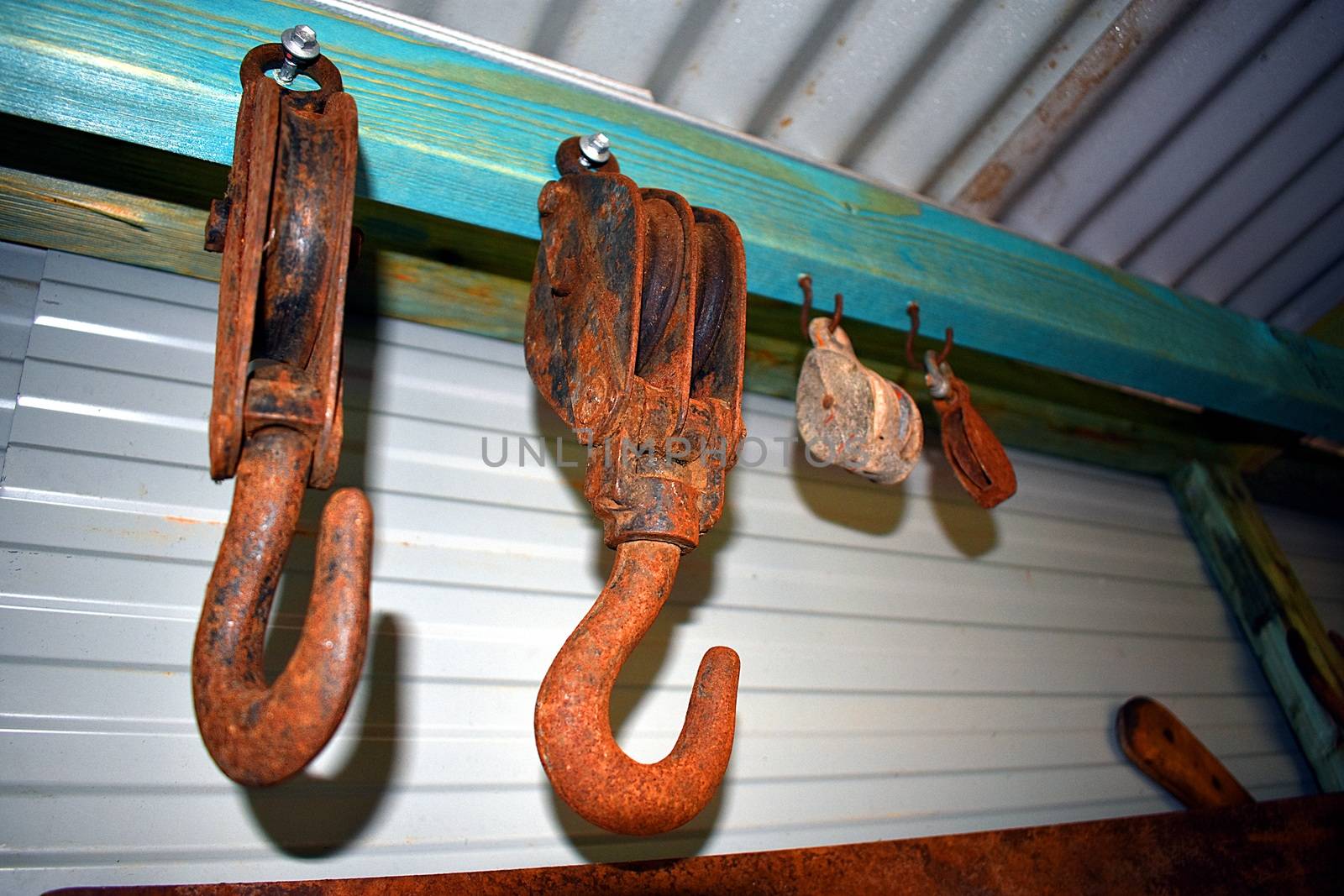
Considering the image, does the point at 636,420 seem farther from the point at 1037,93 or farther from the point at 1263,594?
the point at 1263,594

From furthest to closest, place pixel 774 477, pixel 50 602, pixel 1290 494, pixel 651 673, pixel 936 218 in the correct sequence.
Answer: pixel 1290 494, pixel 774 477, pixel 651 673, pixel 936 218, pixel 50 602

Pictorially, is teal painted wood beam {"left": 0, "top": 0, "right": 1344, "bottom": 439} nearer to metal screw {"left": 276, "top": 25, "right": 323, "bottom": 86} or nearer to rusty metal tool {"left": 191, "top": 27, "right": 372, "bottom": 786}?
metal screw {"left": 276, "top": 25, "right": 323, "bottom": 86}

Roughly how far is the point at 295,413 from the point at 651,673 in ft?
3.61

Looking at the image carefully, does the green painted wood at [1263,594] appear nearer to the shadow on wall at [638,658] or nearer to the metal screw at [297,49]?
the shadow on wall at [638,658]

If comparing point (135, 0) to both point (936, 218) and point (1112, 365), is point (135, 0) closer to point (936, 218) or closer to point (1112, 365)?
point (936, 218)

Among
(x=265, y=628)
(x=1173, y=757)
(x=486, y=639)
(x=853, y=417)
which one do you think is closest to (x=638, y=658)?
(x=486, y=639)

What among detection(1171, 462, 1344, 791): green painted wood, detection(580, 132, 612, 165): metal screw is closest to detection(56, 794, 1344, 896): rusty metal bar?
detection(1171, 462, 1344, 791): green painted wood

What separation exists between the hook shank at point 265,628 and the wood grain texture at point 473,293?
28.3 inches

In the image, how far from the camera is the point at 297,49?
0.98m

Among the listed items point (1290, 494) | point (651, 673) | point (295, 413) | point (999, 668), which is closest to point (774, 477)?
point (651, 673)

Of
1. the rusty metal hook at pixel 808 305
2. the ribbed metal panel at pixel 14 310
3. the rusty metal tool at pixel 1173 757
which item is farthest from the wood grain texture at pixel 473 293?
the rusty metal tool at pixel 1173 757

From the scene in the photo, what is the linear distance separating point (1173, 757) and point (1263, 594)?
581mm

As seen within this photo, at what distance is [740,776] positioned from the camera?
5.60 ft

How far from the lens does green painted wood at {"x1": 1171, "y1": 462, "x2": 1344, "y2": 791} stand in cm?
227
